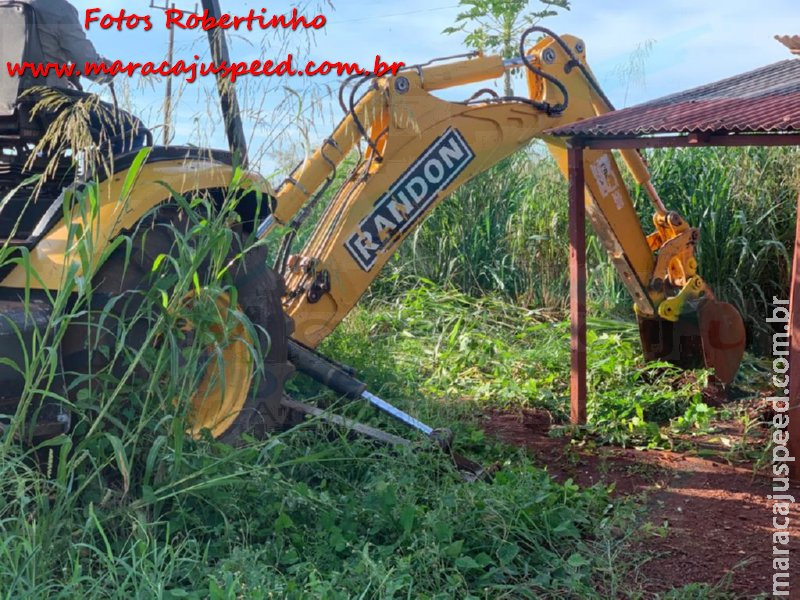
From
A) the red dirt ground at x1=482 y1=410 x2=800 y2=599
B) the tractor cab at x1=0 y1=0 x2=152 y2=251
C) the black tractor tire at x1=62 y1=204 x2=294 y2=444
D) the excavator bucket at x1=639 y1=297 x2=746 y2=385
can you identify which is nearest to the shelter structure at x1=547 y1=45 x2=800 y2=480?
the red dirt ground at x1=482 y1=410 x2=800 y2=599

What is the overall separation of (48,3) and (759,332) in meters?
6.42

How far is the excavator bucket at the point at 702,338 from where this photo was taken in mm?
6359

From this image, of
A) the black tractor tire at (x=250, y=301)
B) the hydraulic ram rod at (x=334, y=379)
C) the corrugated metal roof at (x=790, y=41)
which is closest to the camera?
the black tractor tire at (x=250, y=301)

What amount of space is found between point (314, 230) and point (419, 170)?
67 centimetres

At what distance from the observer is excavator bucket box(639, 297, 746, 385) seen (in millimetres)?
6359

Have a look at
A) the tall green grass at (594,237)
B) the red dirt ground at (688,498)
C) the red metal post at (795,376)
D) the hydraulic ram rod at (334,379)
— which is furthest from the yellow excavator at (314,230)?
the tall green grass at (594,237)

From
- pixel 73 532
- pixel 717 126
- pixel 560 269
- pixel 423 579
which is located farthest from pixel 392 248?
pixel 560 269

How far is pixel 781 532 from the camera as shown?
4348 millimetres

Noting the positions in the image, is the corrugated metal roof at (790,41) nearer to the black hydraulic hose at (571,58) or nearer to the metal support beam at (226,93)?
the black hydraulic hose at (571,58)

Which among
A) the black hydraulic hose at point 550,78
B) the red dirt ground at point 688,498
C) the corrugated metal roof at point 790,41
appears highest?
the corrugated metal roof at point 790,41

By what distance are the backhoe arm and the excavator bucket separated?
0.15 meters

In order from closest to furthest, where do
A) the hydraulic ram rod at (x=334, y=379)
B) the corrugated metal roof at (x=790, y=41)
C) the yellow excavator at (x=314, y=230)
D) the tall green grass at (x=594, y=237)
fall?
the yellow excavator at (x=314, y=230) < the hydraulic ram rod at (x=334, y=379) < the corrugated metal roof at (x=790, y=41) < the tall green grass at (x=594, y=237)

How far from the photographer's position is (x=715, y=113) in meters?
5.32

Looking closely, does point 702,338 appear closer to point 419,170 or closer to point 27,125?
point 419,170
